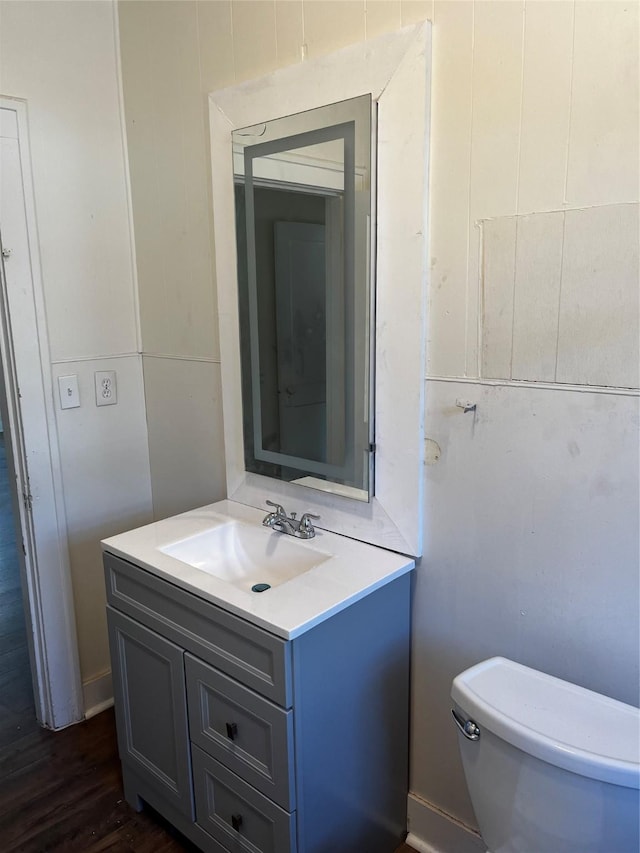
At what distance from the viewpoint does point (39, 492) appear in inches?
81.4

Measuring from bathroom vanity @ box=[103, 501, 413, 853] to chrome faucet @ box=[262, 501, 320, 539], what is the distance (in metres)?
0.03

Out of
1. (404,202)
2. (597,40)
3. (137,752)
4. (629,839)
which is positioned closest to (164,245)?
(404,202)

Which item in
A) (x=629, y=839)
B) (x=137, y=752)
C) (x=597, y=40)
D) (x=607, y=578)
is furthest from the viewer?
(x=137, y=752)

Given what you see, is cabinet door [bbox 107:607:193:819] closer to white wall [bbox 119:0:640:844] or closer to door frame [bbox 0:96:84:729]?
door frame [bbox 0:96:84:729]

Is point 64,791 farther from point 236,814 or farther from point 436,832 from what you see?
point 436,832

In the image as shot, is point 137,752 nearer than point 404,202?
No

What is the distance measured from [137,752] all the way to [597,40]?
203 cm

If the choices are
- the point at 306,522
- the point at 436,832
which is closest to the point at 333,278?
the point at 306,522

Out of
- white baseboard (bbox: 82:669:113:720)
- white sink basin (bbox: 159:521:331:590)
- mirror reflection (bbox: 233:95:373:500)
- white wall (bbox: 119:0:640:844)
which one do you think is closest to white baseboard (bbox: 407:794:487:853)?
white wall (bbox: 119:0:640:844)

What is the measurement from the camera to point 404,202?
1.42 meters

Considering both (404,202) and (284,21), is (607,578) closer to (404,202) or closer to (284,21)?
(404,202)

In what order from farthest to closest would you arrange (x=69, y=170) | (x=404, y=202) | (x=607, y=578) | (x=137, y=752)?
(x=69, y=170) → (x=137, y=752) → (x=404, y=202) → (x=607, y=578)

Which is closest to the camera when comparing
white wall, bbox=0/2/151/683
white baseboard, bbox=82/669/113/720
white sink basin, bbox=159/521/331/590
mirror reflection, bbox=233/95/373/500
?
mirror reflection, bbox=233/95/373/500

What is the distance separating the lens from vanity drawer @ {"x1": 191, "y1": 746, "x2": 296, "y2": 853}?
1379mm
